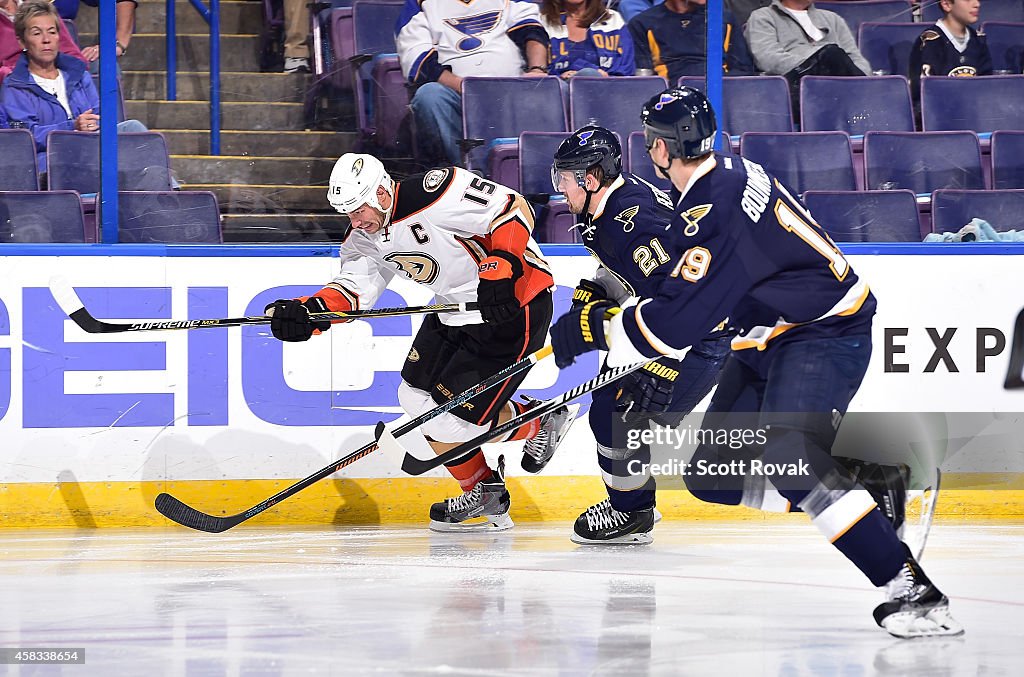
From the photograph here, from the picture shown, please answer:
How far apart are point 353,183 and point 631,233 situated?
830mm

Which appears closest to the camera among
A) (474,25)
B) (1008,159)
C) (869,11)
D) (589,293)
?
(589,293)

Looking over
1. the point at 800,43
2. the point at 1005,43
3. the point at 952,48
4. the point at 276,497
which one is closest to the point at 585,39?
the point at 800,43

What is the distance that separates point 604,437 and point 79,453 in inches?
70.2

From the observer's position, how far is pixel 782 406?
9.10 feet

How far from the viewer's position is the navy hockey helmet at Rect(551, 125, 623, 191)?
3.96 m

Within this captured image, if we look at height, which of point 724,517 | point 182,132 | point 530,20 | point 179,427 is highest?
point 530,20

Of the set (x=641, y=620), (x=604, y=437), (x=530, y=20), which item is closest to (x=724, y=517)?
(x=604, y=437)

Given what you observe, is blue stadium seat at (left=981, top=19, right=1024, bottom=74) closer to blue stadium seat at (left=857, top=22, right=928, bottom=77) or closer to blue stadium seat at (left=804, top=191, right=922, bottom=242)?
blue stadium seat at (left=857, top=22, right=928, bottom=77)

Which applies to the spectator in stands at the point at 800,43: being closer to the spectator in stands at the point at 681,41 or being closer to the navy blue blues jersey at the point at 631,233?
the spectator in stands at the point at 681,41

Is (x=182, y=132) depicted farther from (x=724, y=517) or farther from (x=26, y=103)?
(x=724, y=517)

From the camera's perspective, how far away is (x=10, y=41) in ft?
16.4

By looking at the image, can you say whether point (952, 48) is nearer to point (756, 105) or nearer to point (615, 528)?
point (756, 105)

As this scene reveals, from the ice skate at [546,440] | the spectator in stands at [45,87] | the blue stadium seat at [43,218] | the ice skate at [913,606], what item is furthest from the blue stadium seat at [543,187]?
the ice skate at [913,606]

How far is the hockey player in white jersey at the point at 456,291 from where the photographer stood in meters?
3.95
